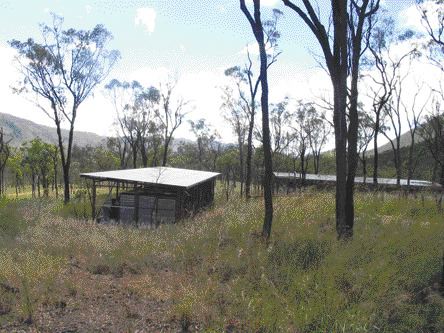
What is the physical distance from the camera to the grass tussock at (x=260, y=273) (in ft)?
17.3

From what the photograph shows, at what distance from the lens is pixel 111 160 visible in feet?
190

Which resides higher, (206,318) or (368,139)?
(368,139)

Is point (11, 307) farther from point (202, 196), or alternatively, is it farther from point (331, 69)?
point (202, 196)

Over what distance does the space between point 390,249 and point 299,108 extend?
4280cm

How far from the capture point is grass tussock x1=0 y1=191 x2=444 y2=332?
5.27m

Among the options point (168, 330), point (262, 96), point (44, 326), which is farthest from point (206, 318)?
point (262, 96)

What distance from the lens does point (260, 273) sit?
22.8 feet

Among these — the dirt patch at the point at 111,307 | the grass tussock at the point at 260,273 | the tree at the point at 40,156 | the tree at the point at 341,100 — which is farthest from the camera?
the tree at the point at 40,156

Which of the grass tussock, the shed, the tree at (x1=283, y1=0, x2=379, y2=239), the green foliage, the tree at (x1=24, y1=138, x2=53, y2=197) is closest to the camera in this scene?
the grass tussock

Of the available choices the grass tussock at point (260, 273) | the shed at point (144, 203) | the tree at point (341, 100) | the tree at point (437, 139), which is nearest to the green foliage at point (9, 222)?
the grass tussock at point (260, 273)

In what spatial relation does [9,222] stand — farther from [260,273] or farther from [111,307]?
[260,273]

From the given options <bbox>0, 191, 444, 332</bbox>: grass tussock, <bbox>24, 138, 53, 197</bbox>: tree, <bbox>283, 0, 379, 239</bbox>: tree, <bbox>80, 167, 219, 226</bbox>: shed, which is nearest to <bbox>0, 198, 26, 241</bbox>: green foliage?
<bbox>0, 191, 444, 332</bbox>: grass tussock

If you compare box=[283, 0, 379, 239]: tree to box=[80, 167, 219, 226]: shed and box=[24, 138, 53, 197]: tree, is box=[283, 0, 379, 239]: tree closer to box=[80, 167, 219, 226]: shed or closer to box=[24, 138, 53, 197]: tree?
box=[80, 167, 219, 226]: shed

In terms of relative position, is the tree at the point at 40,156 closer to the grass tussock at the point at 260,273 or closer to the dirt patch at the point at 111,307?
the grass tussock at the point at 260,273
